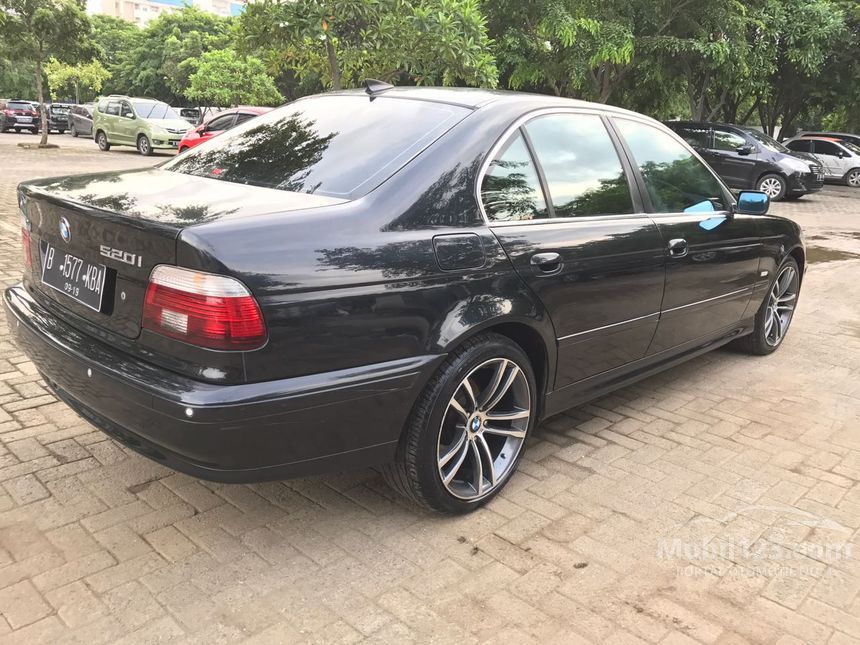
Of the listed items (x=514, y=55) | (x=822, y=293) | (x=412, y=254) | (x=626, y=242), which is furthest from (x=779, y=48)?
(x=412, y=254)

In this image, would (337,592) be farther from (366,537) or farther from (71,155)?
(71,155)

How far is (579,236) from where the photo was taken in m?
3.14

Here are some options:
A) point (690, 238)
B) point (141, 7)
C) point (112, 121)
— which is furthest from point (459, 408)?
point (141, 7)

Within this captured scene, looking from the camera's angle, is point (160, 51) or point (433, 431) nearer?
point (433, 431)

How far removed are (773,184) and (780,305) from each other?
504 inches

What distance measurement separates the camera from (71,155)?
20.4 m

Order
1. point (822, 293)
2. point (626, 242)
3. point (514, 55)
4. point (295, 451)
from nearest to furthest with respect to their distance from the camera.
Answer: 1. point (295, 451)
2. point (626, 242)
3. point (822, 293)
4. point (514, 55)

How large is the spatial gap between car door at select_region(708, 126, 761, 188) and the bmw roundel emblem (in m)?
16.2

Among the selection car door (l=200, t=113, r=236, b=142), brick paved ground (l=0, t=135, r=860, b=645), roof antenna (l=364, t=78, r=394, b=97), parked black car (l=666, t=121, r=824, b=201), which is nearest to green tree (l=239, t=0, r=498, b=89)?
roof antenna (l=364, t=78, r=394, b=97)

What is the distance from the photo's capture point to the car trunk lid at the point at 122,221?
2311 millimetres

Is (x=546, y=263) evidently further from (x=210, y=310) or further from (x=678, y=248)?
(x=210, y=310)

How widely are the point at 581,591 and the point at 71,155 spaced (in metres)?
21.5

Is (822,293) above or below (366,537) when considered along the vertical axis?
above

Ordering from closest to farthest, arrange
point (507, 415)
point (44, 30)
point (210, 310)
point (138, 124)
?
point (210, 310) < point (507, 415) < point (44, 30) < point (138, 124)
